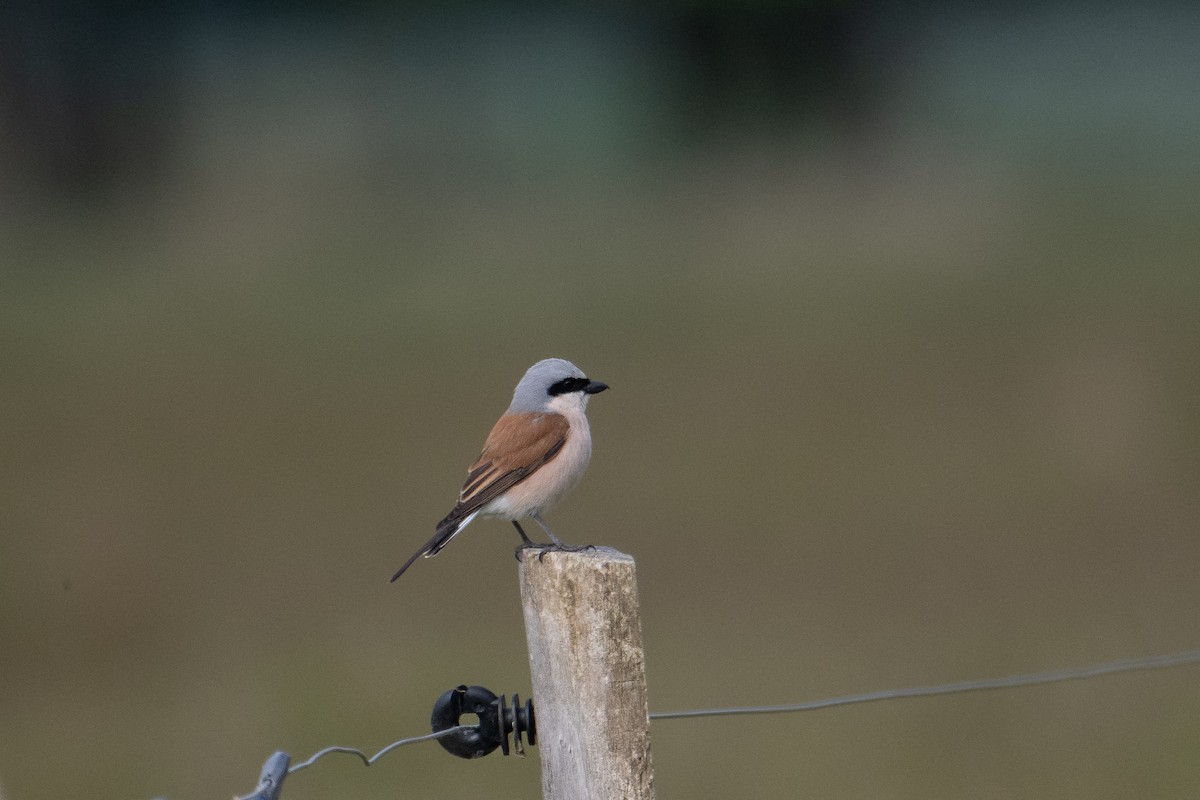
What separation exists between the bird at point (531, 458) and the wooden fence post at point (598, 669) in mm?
1417

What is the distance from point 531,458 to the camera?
11.1 ft

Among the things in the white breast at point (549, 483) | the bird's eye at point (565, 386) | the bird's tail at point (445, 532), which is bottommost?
the bird's tail at point (445, 532)

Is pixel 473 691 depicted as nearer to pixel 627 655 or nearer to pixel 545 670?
pixel 545 670

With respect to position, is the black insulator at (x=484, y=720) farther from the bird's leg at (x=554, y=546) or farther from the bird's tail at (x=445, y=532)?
the bird's tail at (x=445, y=532)

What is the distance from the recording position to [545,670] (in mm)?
1939

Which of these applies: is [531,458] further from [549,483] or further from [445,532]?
[445,532]

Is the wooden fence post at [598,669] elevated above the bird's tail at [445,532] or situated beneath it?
elevated above

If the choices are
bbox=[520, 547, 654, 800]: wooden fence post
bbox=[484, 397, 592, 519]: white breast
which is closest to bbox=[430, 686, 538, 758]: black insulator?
bbox=[520, 547, 654, 800]: wooden fence post

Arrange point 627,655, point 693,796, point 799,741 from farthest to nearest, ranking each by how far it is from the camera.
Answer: point 799,741, point 693,796, point 627,655

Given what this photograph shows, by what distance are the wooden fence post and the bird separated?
142cm

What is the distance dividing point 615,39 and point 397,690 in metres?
7.16

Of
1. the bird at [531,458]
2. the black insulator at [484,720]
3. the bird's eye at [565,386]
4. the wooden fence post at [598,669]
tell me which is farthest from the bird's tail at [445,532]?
the wooden fence post at [598,669]

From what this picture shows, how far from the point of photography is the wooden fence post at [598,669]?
6.12 feet

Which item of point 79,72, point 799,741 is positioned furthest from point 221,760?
point 79,72
